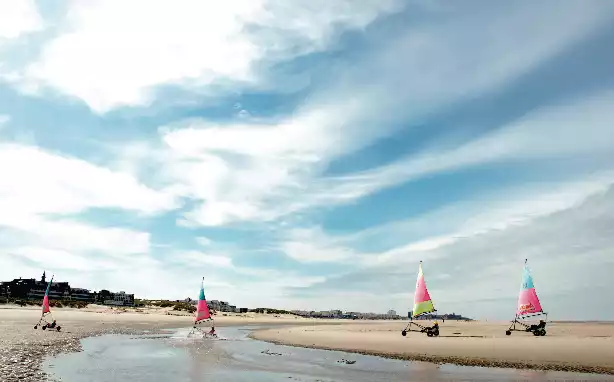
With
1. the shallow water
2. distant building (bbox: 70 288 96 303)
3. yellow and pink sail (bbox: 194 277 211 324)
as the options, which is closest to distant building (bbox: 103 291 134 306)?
distant building (bbox: 70 288 96 303)

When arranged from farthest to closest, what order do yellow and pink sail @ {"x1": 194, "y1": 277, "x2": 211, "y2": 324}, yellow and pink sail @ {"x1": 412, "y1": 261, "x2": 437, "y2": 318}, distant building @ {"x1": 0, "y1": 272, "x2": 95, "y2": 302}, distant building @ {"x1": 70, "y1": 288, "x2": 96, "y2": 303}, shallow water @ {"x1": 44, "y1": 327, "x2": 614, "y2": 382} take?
1. distant building @ {"x1": 70, "y1": 288, "x2": 96, "y2": 303}
2. distant building @ {"x1": 0, "y1": 272, "x2": 95, "y2": 302}
3. yellow and pink sail @ {"x1": 194, "y1": 277, "x2": 211, "y2": 324}
4. yellow and pink sail @ {"x1": 412, "y1": 261, "x2": 437, "y2": 318}
5. shallow water @ {"x1": 44, "y1": 327, "x2": 614, "y2": 382}

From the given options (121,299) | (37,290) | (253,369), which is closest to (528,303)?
(253,369)

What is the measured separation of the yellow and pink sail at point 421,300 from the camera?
44344 millimetres

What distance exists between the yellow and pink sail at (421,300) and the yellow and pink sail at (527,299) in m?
10.00

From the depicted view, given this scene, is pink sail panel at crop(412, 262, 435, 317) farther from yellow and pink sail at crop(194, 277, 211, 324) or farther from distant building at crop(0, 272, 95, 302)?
distant building at crop(0, 272, 95, 302)

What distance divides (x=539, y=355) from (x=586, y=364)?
11.5 ft

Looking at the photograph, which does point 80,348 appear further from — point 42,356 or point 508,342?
point 508,342

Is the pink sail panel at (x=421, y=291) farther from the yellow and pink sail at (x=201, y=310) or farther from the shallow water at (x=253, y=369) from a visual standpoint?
the yellow and pink sail at (x=201, y=310)

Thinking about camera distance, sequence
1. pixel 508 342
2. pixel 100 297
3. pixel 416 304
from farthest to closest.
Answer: pixel 100 297 < pixel 416 304 < pixel 508 342

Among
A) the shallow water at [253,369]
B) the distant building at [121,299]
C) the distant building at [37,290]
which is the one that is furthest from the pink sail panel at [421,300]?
the distant building at [121,299]

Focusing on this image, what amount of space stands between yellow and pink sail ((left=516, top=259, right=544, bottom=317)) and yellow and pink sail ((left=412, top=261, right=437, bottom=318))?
10.00m

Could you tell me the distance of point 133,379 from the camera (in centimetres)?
1858

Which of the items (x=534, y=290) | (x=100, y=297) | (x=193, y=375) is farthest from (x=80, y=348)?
(x=100, y=297)

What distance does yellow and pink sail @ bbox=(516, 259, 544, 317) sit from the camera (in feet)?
149
